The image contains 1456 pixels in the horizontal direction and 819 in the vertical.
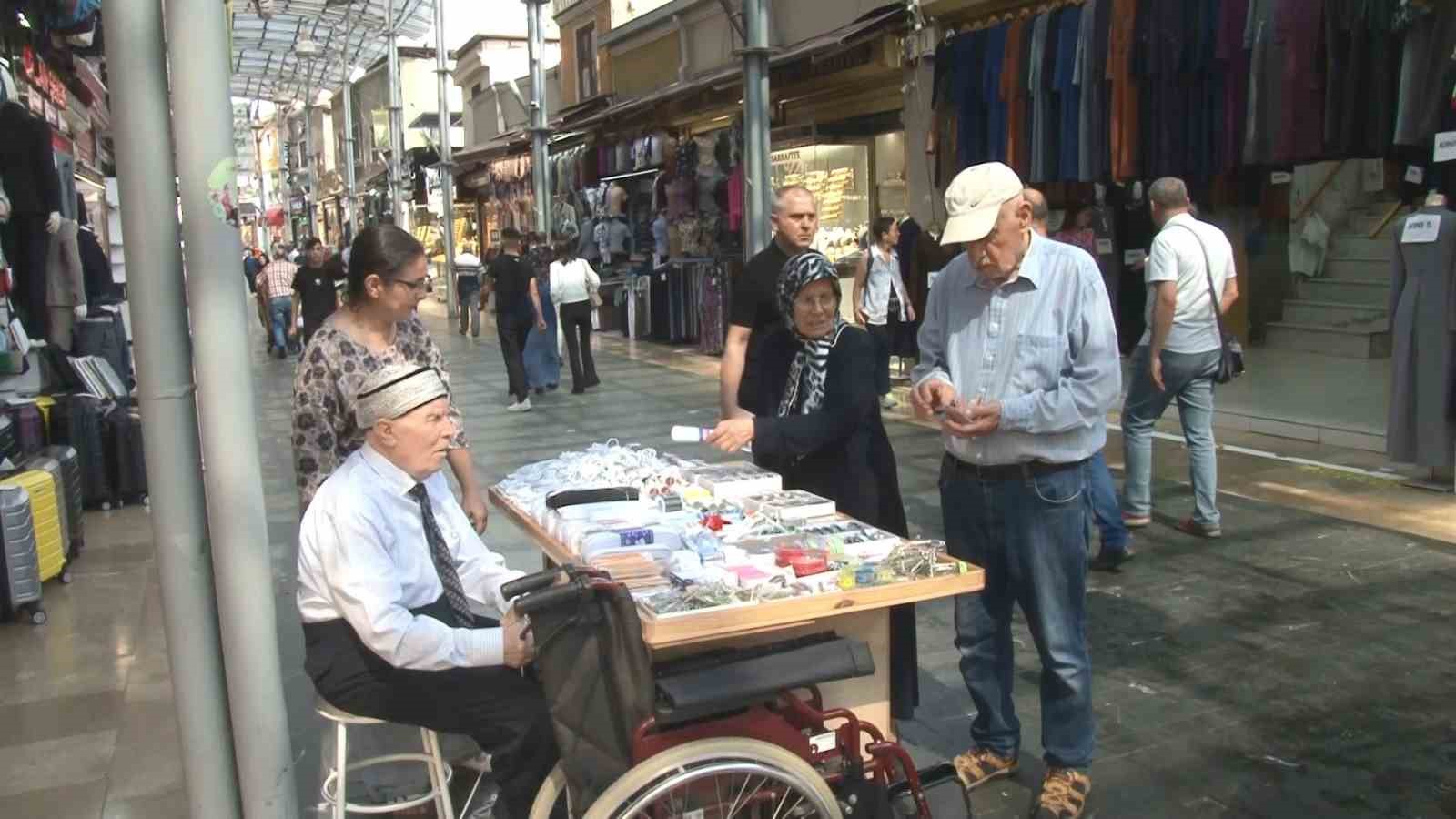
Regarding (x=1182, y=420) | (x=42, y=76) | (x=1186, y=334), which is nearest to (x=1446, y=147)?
(x=1186, y=334)

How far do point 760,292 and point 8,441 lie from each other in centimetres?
488

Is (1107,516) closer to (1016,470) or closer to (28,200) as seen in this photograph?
(1016,470)

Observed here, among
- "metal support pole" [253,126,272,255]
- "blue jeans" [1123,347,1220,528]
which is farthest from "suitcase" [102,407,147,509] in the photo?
"metal support pole" [253,126,272,255]

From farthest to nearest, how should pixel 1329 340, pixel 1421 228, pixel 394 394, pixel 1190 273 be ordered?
pixel 1329 340, pixel 1421 228, pixel 1190 273, pixel 394 394

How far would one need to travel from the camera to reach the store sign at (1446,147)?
6.50 meters

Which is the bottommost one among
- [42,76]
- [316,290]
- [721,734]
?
[721,734]

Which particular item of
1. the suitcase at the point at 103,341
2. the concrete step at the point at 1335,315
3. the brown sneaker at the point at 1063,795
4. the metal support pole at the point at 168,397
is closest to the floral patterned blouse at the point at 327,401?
the metal support pole at the point at 168,397

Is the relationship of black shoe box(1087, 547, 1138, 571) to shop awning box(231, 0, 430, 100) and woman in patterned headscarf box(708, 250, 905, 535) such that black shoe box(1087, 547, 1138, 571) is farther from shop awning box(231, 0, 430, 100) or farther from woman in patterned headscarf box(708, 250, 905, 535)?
shop awning box(231, 0, 430, 100)

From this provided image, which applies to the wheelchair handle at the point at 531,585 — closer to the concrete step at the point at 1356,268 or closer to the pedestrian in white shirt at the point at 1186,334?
the pedestrian in white shirt at the point at 1186,334

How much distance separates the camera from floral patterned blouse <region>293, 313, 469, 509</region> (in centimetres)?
385

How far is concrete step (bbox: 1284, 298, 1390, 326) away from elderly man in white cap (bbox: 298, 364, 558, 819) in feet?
34.0

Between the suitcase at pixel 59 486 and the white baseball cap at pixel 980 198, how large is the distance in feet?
17.3

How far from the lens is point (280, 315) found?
60.2 feet

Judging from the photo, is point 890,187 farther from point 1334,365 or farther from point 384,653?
point 384,653
